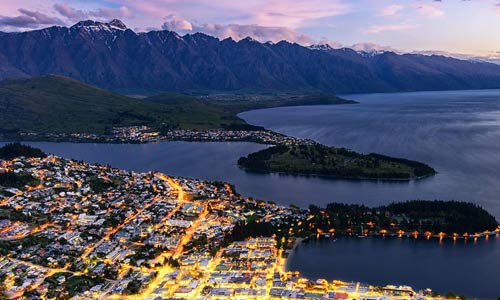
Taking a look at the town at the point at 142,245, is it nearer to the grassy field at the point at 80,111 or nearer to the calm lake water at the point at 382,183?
the calm lake water at the point at 382,183

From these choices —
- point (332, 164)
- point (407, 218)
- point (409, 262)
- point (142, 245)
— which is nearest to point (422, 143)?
point (332, 164)

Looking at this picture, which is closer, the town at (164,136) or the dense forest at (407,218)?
the dense forest at (407,218)

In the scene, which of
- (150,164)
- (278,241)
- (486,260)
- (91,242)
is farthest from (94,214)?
(486,260)

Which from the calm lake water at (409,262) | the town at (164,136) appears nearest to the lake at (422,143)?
the town at (164,136)

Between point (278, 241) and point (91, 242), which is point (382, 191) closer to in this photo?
point (278, 241)

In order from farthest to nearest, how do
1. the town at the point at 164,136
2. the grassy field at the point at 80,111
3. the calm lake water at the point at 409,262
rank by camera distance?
the grassy field at the point at 80,111
the town at the point at 164,136
the calm lake water at the point at 409,262

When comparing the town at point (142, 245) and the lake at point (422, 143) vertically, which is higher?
the lake at point (422, 143)

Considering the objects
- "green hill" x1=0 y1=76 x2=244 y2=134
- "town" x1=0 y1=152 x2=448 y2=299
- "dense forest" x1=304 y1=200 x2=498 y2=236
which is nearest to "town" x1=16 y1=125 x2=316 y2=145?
"green hill" x1=0 y1=76 x2=244 y2=134

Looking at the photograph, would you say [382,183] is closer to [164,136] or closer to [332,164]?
[332,164]
